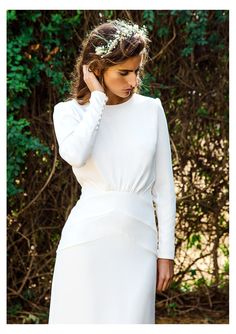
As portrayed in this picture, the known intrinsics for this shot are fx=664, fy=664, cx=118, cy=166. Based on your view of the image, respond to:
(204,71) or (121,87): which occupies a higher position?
(204,71)

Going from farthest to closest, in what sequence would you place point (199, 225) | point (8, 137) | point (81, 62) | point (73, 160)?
point (199, 225)
point (8, 137)
point (81, 62)
point (73, 160)

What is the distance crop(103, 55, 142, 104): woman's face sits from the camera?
2551 millimetres

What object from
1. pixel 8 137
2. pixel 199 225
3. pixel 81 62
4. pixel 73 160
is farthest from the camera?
pixel 199 225

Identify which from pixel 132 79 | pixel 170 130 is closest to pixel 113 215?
pixel 132 79

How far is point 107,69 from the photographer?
2615 mm

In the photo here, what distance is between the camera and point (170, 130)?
499cm

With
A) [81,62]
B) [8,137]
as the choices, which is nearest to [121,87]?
[81,62]

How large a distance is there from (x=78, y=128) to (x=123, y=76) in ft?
0.88

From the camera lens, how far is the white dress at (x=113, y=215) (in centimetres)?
255

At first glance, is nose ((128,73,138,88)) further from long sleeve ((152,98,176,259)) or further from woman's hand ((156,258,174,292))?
woman's hand ((156,258,174,292))

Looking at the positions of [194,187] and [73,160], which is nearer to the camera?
[73,160]

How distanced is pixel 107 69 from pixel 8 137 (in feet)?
7.26
